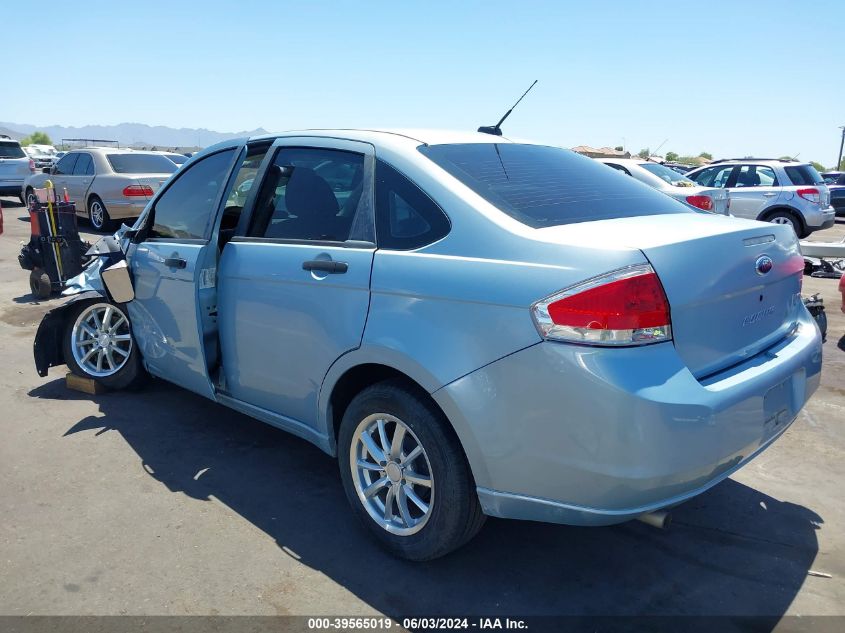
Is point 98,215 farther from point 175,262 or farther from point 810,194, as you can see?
point 810,194

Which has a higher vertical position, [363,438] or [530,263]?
[530,263]

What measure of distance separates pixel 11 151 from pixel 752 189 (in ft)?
63.8

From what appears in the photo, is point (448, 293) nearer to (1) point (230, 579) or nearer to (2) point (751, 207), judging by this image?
(1) point (230, 579)

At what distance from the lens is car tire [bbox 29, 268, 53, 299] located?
320 inches

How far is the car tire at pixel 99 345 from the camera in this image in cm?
509

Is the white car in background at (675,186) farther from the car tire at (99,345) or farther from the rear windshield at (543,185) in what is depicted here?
the car tire at (99,345)

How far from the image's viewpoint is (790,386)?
9.70 ft

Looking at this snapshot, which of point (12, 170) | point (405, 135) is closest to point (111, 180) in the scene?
point (12, 170)

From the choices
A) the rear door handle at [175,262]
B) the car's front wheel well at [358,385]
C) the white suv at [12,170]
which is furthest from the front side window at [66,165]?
the car's front wheel well at [358,385]

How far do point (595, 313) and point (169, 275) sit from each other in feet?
9.16

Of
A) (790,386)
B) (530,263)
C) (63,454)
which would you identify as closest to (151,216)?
(63,454)

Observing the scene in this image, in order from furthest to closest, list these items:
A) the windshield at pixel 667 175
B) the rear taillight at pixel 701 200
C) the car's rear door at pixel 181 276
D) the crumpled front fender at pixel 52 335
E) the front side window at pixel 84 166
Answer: the front side window at pixel 84 166
the windshield at pixel 667 175
the rear taillight at pixel 701 200
the crumpled front fender at pixel 52 335
the car's rear door at pixel 181 276

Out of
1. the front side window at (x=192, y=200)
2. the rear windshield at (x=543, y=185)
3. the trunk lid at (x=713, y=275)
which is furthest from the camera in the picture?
the front side window at (x=192, y=200)

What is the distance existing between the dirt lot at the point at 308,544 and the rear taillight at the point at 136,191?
34.0 feet
